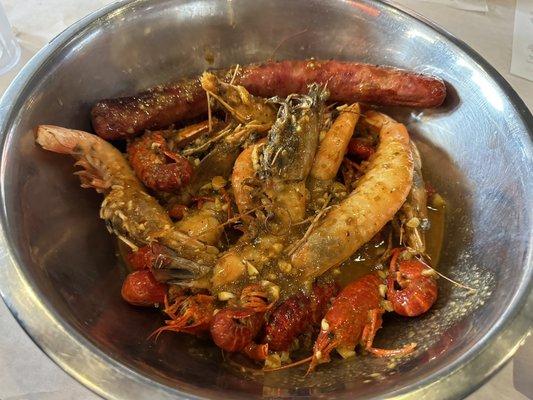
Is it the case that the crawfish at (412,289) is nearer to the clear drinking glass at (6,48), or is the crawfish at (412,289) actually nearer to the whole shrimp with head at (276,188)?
the whole shrimp with head at (276,188)

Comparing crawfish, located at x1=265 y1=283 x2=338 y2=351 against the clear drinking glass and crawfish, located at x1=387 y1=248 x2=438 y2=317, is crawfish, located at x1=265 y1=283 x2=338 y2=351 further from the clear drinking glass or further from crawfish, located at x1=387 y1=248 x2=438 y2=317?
the clear drinking glass

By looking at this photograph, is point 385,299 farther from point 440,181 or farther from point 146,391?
point 146,391

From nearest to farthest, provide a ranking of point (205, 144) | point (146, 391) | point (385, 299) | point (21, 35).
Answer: point (146, 391) → point (385, 299) → point (205, 144) → point (21, 35)

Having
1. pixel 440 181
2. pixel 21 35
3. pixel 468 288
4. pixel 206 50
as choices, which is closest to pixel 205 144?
pixel 206 50

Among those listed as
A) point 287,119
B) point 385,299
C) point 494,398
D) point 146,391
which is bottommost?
point 494,398

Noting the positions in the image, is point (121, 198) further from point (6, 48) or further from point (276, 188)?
point (6, 48)

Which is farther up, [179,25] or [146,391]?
[179,25]

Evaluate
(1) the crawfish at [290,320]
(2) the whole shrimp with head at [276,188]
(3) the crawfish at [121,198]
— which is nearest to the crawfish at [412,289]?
(1) the crawfish at [290,320]

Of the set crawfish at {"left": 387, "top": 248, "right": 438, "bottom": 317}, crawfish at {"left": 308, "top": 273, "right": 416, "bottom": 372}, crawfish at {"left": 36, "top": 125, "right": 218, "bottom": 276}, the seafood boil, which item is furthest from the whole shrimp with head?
crawfish at {"left": 387, "top": 248, "right": 438, "bottom": 317}
